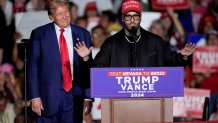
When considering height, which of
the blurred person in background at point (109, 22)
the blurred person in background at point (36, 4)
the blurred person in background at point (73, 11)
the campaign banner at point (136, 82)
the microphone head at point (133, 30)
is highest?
the blurred person in background at point (36, 4)

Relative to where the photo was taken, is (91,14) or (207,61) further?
(91,14)

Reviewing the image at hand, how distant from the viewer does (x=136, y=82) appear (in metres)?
7.51

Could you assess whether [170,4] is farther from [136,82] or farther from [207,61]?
[136,82]

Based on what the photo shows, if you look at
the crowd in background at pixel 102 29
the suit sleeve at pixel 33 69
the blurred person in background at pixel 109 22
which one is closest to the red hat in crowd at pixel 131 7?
the suit sleeve at pixel 33 69

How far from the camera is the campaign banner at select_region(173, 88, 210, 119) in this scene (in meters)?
11.7

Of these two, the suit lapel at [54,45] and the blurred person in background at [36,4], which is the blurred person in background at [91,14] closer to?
the blurred person in background at [36,4]

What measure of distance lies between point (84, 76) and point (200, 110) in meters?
3.77

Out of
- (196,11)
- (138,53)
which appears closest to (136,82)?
(138,53)

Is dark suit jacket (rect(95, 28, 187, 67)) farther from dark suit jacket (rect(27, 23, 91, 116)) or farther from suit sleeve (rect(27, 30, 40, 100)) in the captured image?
suit sleeve (rect(27, 30, 40, 100))

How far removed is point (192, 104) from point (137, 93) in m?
4.37

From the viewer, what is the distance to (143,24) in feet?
39.7

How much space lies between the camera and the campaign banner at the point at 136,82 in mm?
7410

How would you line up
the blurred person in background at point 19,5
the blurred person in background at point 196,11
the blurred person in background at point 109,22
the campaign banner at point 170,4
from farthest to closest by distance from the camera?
the blurred person in background at point 196,11 < the campaign banner at point 170,4 < the blurred person in background at point 109,22 < the blurred person in background at point 19,5

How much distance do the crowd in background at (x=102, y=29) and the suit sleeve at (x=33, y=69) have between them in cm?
266
